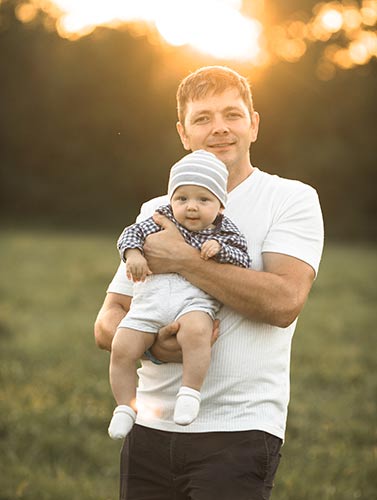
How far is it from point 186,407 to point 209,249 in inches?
21.6

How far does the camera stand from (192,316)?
9.38 ft

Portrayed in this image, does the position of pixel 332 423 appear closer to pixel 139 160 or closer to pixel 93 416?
pixel 93 416

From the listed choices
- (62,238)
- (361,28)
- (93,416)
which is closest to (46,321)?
(93,416)

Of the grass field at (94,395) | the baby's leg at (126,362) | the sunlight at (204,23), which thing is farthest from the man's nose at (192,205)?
the sunlight at (204,23)

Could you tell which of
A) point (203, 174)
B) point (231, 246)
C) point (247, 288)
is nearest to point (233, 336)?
point (247, 288)

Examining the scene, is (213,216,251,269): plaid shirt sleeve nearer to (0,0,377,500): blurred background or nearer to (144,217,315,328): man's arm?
(144,217,315,328): man's arm

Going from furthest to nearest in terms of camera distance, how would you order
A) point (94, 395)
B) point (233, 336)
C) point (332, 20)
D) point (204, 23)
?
point (332, 20) → point (204, 23) → point (94, 395) → point (233, 336)

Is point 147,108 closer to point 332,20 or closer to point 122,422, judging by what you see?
point 332,20

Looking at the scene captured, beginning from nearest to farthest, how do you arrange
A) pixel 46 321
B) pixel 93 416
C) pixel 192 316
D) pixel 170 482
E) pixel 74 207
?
pixel 192 316
pixel 170 482
pixel 93 416
pixel 46 321
pixel 74 207

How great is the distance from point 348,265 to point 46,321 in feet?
33.7

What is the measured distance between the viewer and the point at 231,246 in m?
2.96

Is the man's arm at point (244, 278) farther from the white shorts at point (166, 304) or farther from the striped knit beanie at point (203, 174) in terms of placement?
the striped knit beanie at point (203, 174)

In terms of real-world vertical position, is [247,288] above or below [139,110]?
below

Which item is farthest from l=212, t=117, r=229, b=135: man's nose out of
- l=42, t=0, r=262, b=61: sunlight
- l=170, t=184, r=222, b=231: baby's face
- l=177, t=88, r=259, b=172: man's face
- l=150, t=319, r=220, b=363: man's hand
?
l=42, t=0, r=262, b=61: sunlight
